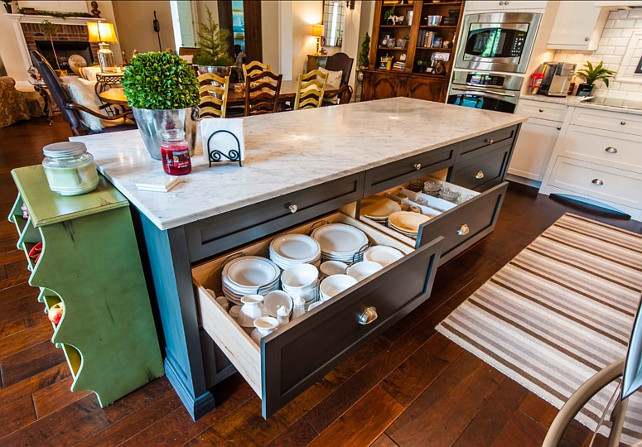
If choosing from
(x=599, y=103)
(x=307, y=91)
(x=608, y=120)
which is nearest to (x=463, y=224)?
(x=307, y=91)

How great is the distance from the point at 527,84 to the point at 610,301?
7.97ft

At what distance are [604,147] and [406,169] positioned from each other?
2557 millimetres

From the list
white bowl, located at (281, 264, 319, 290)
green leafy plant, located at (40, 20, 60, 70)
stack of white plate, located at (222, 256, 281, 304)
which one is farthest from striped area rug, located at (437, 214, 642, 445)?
green leafy plant, located at (40, 20, 60, 70)

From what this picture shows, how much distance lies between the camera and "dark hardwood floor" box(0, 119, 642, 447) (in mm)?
1217

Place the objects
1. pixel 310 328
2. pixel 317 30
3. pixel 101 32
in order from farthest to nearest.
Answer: pixel 317 30 → pixel 101 32 → pixel 310 328

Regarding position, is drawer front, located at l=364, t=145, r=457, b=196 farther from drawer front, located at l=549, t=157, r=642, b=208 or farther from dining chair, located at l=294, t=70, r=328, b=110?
drawer front, located at l=549, t=157, r=642, b=208

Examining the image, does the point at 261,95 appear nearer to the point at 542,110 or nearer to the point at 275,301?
the point at 275,301

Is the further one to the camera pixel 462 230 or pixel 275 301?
pixel 462 230

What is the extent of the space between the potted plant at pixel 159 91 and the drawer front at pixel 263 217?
0.39 m

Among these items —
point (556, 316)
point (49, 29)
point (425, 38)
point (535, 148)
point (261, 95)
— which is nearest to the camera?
point (556, 316)

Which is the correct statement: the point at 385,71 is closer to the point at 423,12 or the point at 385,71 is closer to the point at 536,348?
the point at 423,12

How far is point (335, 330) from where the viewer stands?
1009 mm

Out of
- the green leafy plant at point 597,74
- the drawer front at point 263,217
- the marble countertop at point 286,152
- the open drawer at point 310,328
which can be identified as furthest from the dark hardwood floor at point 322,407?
the green leafy plant at point 597,74

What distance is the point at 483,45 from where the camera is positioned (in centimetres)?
372
